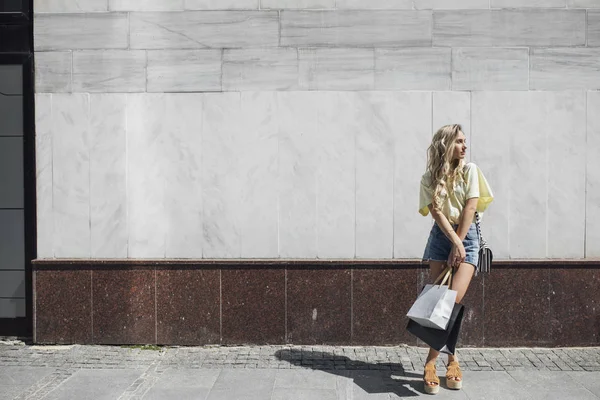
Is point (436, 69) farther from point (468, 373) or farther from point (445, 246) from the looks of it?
point (468, 373)

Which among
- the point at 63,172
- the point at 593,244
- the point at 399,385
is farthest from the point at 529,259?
the point at 63,172

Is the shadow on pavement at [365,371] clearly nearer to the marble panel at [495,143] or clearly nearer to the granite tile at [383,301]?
the granite tile at [383,301]

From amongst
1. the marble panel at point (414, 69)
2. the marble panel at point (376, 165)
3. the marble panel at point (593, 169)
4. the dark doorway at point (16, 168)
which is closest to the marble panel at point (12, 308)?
the dark doorway at point (16, 168)

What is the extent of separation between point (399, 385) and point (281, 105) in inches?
115

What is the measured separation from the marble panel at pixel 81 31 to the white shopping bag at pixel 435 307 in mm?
3906

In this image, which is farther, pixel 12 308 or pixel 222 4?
pixel 12 308

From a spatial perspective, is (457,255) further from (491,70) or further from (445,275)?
(491,70)

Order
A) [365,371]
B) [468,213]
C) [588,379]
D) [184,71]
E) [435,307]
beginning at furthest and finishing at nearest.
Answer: [184,71] → [365,371] → [588,379] → [468,213] → [435,307]

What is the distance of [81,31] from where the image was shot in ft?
21.0

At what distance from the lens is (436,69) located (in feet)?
20.5

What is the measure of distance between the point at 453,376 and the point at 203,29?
13.4 ft

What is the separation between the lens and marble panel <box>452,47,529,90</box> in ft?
20.5

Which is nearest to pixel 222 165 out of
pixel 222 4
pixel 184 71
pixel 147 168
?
pixel 147 168

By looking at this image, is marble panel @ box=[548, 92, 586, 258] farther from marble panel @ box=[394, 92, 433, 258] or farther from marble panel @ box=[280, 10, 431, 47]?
marble panel @ box=[280, 10, 431, 47]
